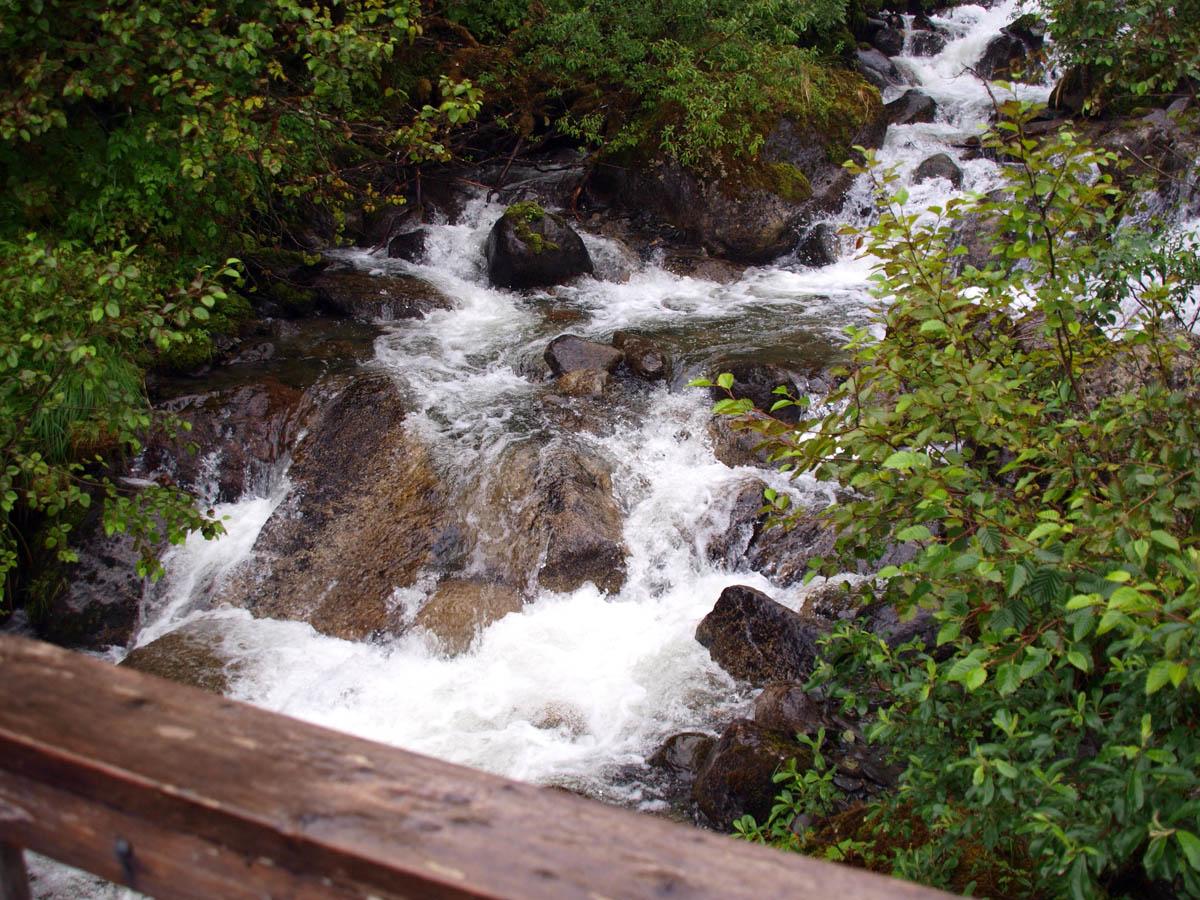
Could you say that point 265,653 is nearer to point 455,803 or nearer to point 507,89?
point 455,803

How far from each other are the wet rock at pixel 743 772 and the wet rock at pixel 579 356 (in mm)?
4611

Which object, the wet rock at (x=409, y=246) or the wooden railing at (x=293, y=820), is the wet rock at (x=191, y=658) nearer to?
the wooden railing at (x=293, y=820)

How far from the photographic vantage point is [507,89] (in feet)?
41.6

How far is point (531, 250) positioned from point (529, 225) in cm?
38

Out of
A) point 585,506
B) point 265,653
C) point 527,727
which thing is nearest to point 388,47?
point 585,506

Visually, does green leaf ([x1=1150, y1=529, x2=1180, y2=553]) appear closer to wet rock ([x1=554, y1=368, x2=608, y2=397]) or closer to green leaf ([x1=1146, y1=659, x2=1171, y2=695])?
green leaf ([x1=1146, y1=659, x2=1171, y2=695])

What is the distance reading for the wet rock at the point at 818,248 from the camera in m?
12.1

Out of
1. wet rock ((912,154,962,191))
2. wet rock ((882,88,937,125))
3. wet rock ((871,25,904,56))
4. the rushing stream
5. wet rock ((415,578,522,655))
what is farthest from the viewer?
wet rock ((871,25,904,56))

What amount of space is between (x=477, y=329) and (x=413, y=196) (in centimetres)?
353

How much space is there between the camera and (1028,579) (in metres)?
2.37

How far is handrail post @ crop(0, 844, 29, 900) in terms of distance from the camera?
4.15 feet

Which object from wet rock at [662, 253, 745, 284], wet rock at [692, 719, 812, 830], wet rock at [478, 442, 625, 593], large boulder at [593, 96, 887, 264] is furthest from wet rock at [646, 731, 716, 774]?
large boulder at [593, 96, 887, 264]

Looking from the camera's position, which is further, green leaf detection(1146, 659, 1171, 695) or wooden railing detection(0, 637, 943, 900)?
green leaf detection(1146, 659, 1171, 695)

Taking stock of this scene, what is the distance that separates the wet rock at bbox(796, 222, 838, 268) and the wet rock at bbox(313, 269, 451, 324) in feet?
15.9
